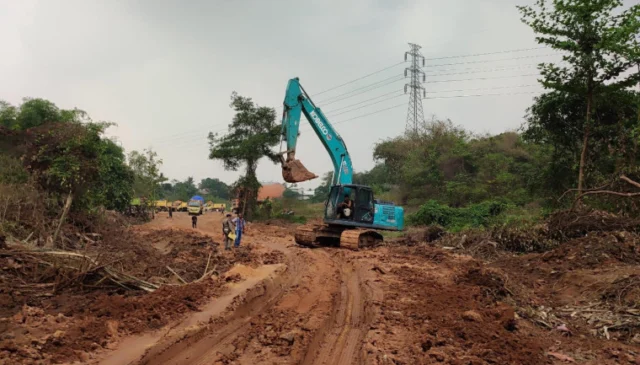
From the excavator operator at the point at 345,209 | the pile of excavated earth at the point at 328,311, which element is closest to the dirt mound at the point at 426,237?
the excavator operator at the point at 345,209

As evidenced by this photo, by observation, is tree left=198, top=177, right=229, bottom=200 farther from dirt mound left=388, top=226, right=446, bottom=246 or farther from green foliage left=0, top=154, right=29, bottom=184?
green foliage left=0, top=154, right=29, bottom=184

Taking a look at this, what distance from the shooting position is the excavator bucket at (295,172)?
14.1m

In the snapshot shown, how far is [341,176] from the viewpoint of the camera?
16.6 metres

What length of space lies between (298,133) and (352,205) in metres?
3.04

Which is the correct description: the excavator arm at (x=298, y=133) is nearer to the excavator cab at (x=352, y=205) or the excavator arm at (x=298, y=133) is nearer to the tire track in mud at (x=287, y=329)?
the excavator cab at (x=352, y=205)

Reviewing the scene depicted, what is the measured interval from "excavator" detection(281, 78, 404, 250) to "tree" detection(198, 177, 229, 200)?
90382mm

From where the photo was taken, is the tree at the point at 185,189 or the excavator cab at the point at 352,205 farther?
the tree at the point at 185,189

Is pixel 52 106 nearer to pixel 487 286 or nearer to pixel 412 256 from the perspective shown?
pixel 412 256

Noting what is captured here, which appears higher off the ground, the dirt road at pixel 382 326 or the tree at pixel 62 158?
the tree at pixel 62 158

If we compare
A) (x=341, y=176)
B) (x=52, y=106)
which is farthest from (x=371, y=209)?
(x=52, y=106)

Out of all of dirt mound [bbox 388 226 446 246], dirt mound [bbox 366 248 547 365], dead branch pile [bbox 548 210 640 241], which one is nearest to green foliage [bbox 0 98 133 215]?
dirt mound [bbox 366 248 547 365]

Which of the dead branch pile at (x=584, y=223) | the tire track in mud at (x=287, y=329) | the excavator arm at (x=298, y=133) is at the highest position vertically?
the excavator arm at (x=298, y=133)

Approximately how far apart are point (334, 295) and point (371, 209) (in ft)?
25.0

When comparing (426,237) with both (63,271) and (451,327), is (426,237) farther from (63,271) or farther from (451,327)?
(63,271)
